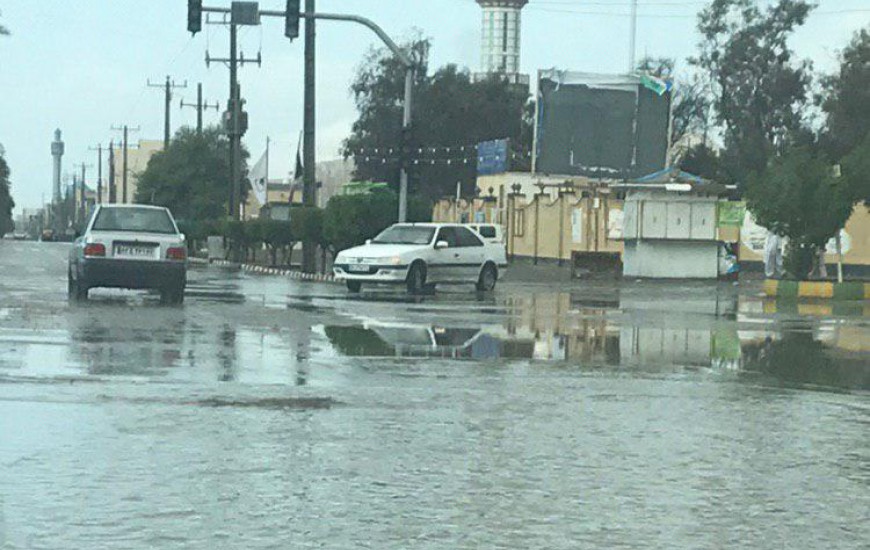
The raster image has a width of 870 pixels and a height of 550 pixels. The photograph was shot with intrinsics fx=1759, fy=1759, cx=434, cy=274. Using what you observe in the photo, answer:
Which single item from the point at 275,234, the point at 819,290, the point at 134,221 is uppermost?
the point at 134,221

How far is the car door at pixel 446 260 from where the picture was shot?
36.7 metres

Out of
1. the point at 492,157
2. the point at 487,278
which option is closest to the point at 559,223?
the point at 487,278

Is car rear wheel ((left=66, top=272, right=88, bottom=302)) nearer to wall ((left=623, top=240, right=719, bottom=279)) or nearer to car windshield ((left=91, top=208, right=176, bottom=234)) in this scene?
car windshield ((left=91, top=208, right=176, bottom=234))

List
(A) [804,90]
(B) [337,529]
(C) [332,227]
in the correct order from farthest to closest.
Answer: (A) [804,90] < (C) [332,227] < (B) [337,529]

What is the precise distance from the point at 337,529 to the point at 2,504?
1691mm

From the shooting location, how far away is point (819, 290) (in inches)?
1479

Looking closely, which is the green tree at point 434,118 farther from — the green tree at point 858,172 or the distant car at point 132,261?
the distant car at point 132,261

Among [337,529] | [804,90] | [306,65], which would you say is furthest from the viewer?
[804,90]

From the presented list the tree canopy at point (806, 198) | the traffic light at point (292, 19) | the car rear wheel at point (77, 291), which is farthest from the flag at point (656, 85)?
the car rear wheel at point (77, 291)

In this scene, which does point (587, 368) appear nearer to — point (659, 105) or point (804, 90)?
point (659, 105)

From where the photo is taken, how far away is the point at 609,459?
10.6 metres

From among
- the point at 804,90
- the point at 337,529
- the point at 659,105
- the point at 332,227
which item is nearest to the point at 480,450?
the point at 337,529

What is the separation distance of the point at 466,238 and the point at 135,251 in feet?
37.1

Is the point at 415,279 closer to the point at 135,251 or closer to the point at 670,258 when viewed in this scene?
the point at 135,251
